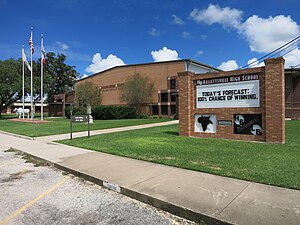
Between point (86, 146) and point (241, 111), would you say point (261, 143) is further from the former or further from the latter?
point (86, 146)

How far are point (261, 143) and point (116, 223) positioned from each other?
24.6 feet

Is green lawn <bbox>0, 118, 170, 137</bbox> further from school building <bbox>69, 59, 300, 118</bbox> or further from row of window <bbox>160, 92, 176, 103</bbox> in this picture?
school building <bbox>69, 59, 300, 118</bbox>

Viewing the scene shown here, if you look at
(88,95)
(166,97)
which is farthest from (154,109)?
(88,95)

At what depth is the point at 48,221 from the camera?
3.48 m

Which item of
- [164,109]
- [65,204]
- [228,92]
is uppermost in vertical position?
[228,92]

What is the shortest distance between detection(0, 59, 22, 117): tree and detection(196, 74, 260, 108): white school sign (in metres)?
38.7

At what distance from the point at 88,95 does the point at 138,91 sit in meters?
11.8

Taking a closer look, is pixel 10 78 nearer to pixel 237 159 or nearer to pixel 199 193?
pixel 237 159

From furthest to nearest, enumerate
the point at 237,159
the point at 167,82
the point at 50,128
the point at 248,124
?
the point at 167,82
the point at 50,128
the point at 248,124
the point at 237,159

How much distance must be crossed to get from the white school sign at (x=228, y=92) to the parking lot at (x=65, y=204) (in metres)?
7.25

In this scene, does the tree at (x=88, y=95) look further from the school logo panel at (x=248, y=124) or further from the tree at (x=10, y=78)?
the school logo panel at (x=248, y=124)

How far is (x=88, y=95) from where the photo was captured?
135 feet

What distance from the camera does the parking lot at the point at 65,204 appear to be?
3.53 metres

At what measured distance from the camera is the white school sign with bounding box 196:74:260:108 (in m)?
9.53
